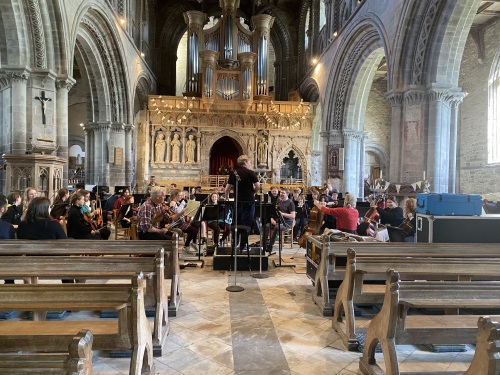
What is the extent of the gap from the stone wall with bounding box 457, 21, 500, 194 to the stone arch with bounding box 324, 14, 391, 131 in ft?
13.6

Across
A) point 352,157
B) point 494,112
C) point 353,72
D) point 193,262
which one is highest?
point 353,72

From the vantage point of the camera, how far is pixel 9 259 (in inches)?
119

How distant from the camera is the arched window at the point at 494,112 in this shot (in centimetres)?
1348

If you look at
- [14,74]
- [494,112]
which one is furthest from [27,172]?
[494,112]

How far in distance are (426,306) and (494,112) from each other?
14.5 meters

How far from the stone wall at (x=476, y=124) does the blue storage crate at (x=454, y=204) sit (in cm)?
968

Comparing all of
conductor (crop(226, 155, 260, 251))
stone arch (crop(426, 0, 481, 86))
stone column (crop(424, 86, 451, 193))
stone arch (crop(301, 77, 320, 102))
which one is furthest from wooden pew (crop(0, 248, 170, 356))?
stone arch (crop(301, 77, 320, 102))

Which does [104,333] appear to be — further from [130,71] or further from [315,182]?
[315,182]

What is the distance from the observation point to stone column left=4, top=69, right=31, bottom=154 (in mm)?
7934

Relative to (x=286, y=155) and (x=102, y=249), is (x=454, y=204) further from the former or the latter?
(x=286, y=155)

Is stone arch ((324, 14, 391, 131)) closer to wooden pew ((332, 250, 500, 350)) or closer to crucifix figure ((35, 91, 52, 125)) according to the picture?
crucifix figure ((35, 91, 52, 125))

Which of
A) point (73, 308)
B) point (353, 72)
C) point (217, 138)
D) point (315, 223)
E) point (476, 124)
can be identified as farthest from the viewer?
point (217, 138)

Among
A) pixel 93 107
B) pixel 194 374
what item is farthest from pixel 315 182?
pixel 194 374

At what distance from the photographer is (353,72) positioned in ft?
46.0
